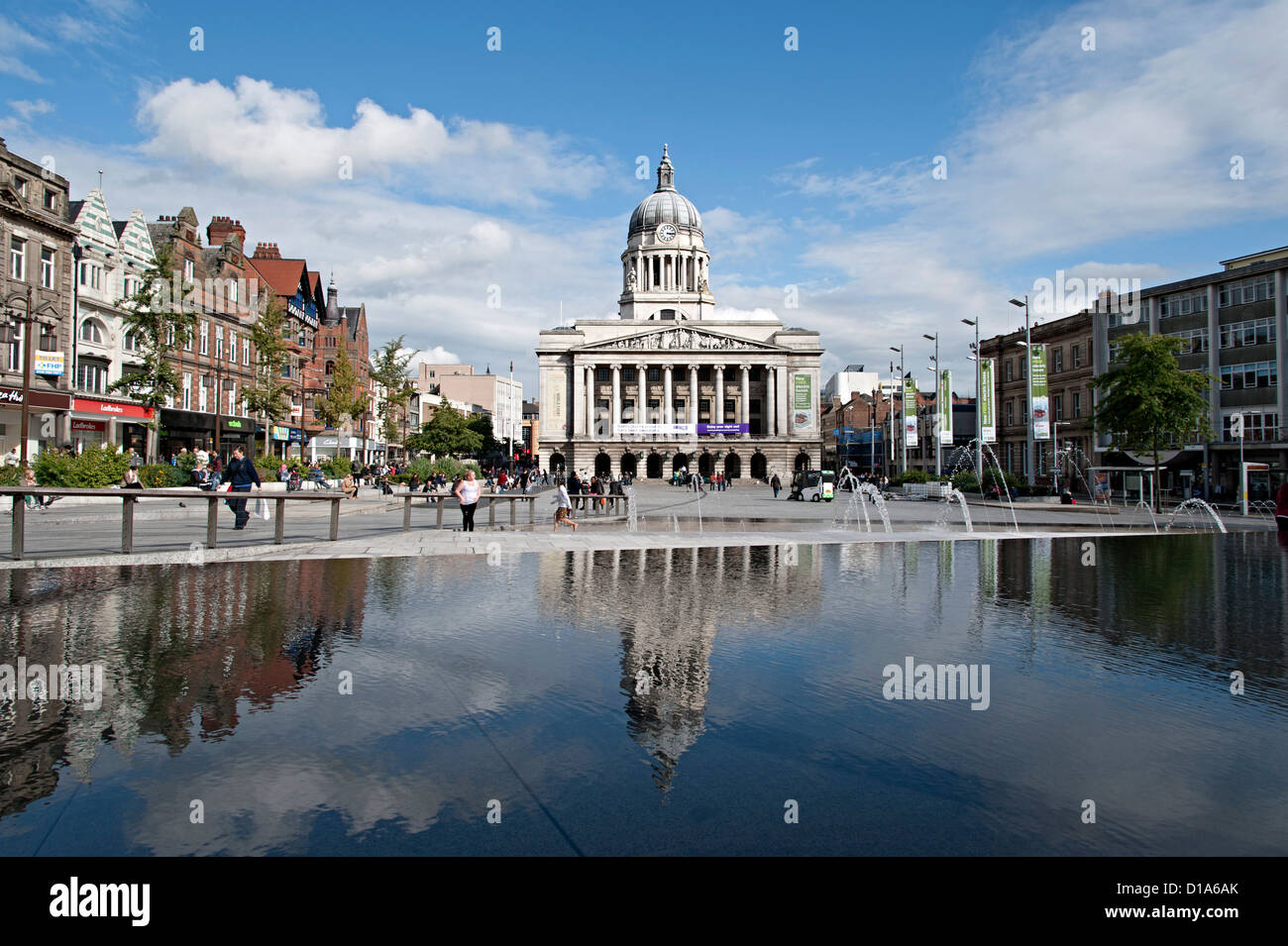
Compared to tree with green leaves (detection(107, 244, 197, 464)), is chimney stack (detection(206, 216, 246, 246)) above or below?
above

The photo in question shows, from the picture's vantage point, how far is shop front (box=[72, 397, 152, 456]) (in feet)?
131

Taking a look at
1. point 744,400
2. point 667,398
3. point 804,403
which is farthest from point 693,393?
point 804,403

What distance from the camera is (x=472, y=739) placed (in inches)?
190

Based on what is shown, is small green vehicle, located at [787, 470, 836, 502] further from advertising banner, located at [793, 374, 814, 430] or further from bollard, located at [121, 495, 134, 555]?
advertising banner, located at [793, 374, 814, 430]

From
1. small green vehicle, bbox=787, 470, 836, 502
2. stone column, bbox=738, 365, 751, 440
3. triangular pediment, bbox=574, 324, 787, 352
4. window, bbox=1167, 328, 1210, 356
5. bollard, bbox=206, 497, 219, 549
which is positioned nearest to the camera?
bollard, bbox=206, 497, 219, 549

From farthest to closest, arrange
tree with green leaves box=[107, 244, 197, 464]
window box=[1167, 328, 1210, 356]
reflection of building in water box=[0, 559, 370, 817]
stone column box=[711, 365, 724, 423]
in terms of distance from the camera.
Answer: stone column box=[711, 365, 724, 423]
window box=[1167, 328, 1210, 356]
tree with green leaves box=[107, 244, 197, 464]
reflection of building in water box=[0, 559, 370, 817]

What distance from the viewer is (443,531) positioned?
20328 mm

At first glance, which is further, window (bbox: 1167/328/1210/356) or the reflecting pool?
window (bbox: 1167/328/1210/356)

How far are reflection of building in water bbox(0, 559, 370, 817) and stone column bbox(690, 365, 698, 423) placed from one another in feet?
304

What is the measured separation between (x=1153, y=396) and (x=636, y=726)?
146 ft

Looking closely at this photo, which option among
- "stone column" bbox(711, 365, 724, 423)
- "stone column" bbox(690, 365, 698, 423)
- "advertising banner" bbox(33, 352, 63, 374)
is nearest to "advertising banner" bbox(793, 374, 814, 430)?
"stone column" bbox(711, 365, 724, 423)

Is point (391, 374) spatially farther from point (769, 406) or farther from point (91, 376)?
point (769, 406)
